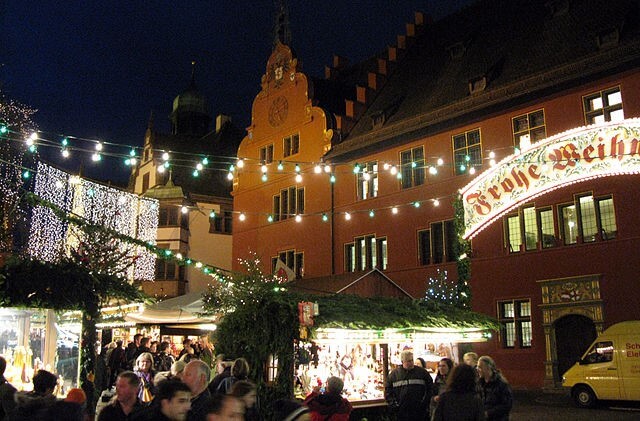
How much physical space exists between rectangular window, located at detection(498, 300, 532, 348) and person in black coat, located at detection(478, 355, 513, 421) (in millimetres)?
14114

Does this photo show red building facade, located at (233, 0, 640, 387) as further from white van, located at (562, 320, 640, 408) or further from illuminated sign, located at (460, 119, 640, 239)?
white van, located at (562, 320, 640, 408)

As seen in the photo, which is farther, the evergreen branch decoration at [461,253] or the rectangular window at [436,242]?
the rectangular window at [436,242]

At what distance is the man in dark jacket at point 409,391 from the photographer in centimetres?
856

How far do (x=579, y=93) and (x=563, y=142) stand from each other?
437cm

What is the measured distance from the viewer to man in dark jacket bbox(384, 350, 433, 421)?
8562 mm

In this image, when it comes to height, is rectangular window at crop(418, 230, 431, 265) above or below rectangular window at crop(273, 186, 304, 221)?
below

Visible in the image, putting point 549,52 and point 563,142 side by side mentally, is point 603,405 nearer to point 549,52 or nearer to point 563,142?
point 563,142

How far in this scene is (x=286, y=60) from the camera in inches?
1230

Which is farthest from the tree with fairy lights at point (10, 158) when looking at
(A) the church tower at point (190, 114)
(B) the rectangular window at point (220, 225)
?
(A) the church tower at point (190, 114)

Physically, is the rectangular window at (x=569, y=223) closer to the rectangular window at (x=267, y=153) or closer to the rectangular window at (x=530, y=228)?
the rectangular window at (x=530, y=228)

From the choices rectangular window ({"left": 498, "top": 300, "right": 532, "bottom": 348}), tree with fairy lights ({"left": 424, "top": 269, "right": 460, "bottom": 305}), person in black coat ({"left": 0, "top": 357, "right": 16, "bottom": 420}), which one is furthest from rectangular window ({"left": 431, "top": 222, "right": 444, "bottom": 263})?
person in black coat ({"left": 0, "top": 357, "right": 16, "bottom": 420})

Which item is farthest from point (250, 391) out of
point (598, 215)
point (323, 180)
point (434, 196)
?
point (323, 180)

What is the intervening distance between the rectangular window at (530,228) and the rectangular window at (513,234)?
10.5 inches

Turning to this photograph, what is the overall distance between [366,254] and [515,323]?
23.8ft
